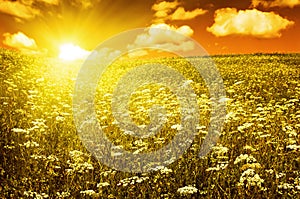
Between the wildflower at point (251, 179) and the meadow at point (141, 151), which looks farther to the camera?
the meadow at point (141, 151)

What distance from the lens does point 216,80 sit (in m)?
19.9

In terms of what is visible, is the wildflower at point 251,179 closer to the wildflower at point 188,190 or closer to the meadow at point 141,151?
the meadow at point 141,151

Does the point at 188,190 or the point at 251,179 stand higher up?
the point at 251,179

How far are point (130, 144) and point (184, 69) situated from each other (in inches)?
673

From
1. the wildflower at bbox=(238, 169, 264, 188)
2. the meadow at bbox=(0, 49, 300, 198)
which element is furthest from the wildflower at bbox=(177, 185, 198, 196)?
the wildflower at bbox=(238, 169, 264, 188)

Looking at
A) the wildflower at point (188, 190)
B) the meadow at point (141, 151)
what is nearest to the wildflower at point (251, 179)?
the meadow at point (141, 151)

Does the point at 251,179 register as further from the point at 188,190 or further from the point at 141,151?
the point at 141,151

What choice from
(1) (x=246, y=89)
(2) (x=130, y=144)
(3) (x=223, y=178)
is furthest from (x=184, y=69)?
(3) (x=223, y=178)

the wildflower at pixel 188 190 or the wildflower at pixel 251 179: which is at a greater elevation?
the wildflower at pixel 251 179

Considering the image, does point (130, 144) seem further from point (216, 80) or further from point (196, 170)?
point (216, 80)

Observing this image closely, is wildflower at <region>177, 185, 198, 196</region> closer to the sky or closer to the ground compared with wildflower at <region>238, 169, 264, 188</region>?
closer to the ground

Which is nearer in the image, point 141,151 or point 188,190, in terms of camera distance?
point 188,190

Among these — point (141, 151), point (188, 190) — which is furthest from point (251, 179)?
point (141, 151)

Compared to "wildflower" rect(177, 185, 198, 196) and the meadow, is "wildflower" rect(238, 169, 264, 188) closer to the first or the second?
the meadow
